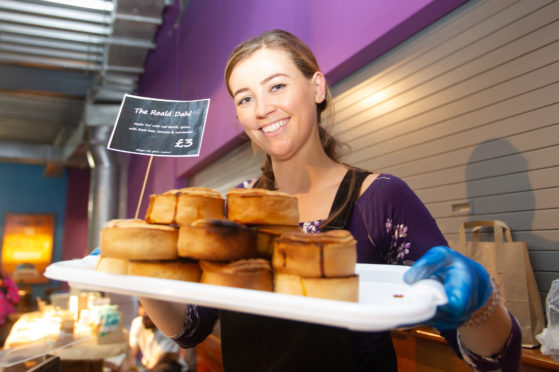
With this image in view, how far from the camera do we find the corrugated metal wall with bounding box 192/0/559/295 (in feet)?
6.34

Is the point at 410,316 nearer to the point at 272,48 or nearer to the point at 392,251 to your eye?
the point at 392,251

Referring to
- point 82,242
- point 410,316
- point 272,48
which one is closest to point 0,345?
point 272,48

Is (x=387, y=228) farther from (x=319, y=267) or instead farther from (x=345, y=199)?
(x=319, y=267)

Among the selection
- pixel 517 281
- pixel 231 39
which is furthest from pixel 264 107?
pixel 231 39

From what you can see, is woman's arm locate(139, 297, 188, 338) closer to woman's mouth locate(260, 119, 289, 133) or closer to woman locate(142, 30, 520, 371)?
woman locate(142, 30, 520, 371)

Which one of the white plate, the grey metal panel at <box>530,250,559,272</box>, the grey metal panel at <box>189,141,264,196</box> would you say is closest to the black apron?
the white plate

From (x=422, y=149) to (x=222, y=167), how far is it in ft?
11.4

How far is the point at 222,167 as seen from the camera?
560 cm

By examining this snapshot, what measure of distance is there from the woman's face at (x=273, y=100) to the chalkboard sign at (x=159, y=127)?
0.48ft

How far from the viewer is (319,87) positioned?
143 cm

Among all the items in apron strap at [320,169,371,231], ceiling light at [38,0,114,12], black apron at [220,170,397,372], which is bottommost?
black apron at [220,170,397,372]

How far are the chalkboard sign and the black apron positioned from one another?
0.52m

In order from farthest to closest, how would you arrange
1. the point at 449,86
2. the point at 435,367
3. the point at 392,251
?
1. the point at 449,86
2. the point at 435,367
3. the point at 392,251

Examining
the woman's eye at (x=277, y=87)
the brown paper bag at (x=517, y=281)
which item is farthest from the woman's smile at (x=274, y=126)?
the brown paper bag at (x=517, y=281)
